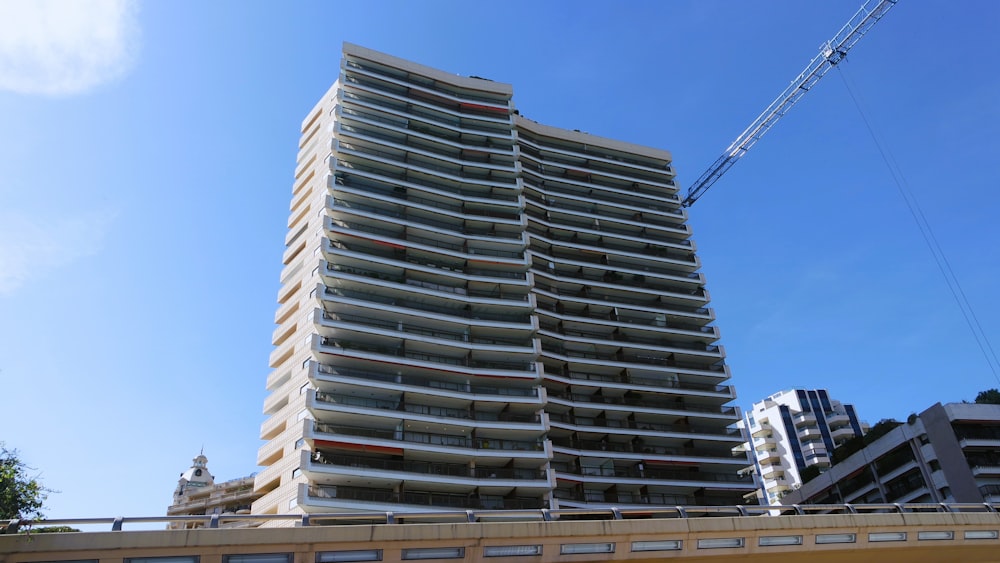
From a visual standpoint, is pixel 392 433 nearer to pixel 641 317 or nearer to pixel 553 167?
pixel 641 317

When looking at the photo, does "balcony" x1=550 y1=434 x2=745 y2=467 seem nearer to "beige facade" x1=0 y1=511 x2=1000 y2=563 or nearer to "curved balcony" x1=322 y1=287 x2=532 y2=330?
"curved balcony" x1=322 y1=287 x2=532 y2=330

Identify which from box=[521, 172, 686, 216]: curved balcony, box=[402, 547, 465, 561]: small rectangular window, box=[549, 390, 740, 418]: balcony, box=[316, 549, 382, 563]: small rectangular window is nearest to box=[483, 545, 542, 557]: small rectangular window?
box=[402, 547, 465, 561]: small rectangular window

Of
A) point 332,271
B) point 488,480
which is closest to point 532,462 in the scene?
point 488,480

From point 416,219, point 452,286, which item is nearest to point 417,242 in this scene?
point 416,219

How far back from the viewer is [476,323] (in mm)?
58000

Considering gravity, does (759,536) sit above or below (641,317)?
below

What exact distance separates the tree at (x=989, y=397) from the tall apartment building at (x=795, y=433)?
43.2 m

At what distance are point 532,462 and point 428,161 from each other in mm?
28238

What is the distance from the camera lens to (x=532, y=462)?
177 feet

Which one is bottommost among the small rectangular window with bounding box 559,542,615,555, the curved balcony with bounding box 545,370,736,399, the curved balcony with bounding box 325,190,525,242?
the small rectangular window with bounding box 559,542,615,555

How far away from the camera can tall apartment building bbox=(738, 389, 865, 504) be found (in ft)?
361

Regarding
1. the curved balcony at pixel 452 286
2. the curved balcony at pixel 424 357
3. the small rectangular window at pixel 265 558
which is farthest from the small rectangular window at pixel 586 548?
the curved balcony at pixel 452 286

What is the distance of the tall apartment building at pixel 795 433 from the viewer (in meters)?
110

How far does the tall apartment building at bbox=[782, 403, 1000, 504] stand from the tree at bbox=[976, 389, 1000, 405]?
6.94 m
